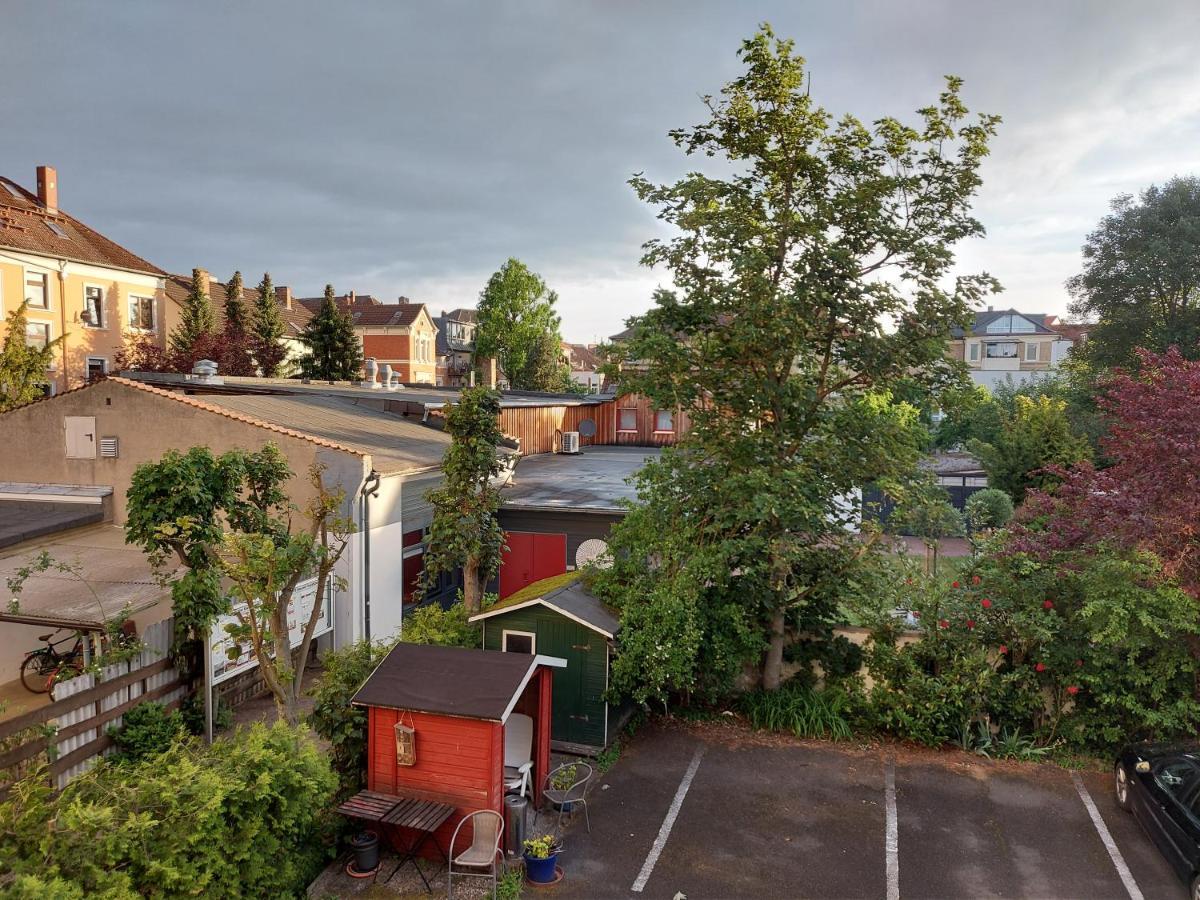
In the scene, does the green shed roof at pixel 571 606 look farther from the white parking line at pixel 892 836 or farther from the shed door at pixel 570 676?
the white parking line at pixel 892 836

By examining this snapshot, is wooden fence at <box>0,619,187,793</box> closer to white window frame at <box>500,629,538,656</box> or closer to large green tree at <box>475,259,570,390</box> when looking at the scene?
white window frame at <box>500,629,538,656</box>

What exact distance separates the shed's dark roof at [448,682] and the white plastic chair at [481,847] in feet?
3.74

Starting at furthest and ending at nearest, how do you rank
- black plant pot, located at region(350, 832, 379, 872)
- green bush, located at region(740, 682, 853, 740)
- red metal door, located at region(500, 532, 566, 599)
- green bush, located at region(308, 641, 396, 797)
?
red metal door, located at region(500, 532, 566, 599) < green bush, located at region(740, 682, 853, 740) < green bush, located at region(308, 641, 396, 797) < black plant pot, located at region(350, 832, 379, 872)

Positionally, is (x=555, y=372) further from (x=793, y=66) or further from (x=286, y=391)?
(x=793, y=66)

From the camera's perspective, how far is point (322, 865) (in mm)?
8680

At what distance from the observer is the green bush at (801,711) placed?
12828 mm

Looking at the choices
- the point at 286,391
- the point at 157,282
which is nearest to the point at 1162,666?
the point at 286,391

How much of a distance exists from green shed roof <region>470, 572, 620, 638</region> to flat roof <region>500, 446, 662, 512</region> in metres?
2.30

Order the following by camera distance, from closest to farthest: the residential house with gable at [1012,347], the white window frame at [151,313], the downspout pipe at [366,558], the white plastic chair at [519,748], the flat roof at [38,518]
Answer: the white plastic chair at [519,748]
the flat roof at [38,518]
the downspout pipe at [366,558]
the white window frame at [151,313]
the residential house with gable at [1012,347]

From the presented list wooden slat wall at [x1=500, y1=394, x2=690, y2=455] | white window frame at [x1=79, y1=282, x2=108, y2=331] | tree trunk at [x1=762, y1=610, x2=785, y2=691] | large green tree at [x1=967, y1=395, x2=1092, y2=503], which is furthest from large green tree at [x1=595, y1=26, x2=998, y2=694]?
white window frame at [x1=79, y1=282, x2=108, y2=331]

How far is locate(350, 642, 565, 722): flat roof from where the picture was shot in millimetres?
8719

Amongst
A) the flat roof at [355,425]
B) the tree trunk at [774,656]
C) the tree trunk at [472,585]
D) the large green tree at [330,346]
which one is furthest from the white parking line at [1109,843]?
the large green tree at [330,346]

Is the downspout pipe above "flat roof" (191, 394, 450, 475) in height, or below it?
below

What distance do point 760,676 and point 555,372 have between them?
4429 cm
